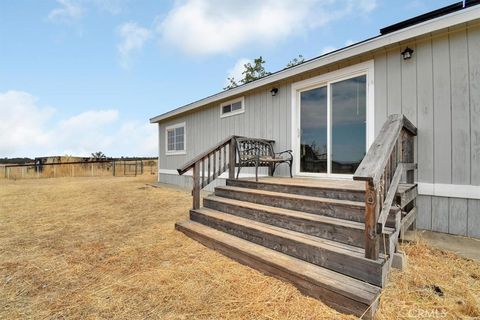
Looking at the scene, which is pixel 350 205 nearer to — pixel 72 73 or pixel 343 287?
pixel 343 287

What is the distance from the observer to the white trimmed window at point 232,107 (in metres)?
6.16

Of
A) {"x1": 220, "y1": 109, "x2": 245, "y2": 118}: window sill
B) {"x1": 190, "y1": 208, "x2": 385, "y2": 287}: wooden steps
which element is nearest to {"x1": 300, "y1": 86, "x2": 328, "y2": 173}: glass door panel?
{"x1": 220, "y1": 109, "x2": 245, "y2": 118}: window sill

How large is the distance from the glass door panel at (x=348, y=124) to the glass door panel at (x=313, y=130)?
0.18 metres

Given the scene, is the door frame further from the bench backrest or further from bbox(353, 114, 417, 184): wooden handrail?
bbox(353, 114, 417, 184): wooden handrail

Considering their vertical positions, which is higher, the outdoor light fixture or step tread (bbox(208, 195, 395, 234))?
the outdoor light fixture

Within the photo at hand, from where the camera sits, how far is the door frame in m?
3.81

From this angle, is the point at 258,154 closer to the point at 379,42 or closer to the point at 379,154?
the point at 379,42

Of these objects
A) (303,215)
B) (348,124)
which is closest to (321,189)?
(303,215)

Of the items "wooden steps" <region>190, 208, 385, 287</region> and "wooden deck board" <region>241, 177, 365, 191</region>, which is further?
"wooden deck board" <region>241, 177, 365, 191</region>

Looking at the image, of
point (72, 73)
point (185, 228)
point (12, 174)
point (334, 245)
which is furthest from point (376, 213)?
point (12, 174)

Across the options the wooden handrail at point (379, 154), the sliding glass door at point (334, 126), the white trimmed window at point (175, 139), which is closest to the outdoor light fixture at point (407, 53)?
the sliding glass door at point (334, 126)

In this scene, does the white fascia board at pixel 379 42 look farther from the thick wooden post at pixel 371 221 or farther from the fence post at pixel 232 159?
the thick wooden post at pixel 371 221

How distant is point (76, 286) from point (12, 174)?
52.3 feet

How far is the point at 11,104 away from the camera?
15.1 meters
